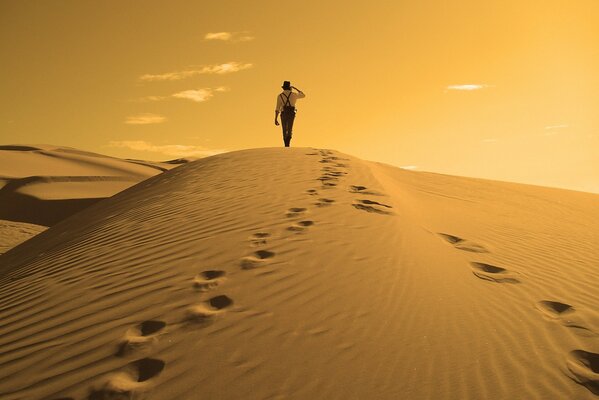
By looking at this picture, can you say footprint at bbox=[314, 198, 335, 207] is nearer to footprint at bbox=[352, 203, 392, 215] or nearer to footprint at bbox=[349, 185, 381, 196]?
footprint at bbox=[352, 203, 392, 215]

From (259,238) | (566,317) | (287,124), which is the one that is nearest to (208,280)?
(259,238)

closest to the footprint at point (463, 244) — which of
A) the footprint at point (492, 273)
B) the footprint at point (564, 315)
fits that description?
the footprint at point (492, 273)

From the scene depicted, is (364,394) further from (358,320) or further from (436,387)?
(358,320)

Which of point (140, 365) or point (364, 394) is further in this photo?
point (140, 365)

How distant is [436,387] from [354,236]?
236 cm

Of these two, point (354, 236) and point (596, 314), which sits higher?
point (354, 236)

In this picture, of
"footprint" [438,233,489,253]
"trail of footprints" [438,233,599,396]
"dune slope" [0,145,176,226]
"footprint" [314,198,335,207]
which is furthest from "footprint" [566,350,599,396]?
"dune slope" [0,145,176,226]

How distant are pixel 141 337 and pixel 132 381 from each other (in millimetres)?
417

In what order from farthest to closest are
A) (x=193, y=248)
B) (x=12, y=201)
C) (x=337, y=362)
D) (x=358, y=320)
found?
(x=12, y=201)
(x=193, y=248)
(x=358, y=320)
(x=337, y=362)

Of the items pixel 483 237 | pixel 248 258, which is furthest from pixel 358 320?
pixel 483 237

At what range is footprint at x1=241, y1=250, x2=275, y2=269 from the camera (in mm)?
3779

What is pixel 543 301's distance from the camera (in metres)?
3.55

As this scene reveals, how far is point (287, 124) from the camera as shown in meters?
11.4

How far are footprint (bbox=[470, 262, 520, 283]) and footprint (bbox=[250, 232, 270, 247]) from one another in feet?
6.78
